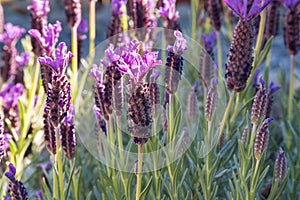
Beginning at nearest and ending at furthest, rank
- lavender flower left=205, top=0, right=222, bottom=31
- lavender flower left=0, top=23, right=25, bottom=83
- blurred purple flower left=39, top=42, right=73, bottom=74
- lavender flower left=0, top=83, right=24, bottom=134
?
blurred purple flower left=39, top=42, right=73, bottom=74, lavender flower left=0, top=83, right=24, bottom=134, lavender flower left=205, top=0, right=222, bottom=31, lavender flower left=0, top=23, right=25, bottom=83

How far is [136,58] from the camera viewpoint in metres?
1.01

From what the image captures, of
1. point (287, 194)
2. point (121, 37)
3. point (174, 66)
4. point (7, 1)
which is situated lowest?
point (287, 194)

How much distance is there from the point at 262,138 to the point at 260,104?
99 mm

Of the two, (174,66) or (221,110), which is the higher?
(174,66)

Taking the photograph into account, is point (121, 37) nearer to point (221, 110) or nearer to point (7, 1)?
point (221, 110)

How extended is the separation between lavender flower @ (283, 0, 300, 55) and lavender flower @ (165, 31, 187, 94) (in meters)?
0.46

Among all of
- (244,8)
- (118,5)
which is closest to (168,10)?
(118,5)

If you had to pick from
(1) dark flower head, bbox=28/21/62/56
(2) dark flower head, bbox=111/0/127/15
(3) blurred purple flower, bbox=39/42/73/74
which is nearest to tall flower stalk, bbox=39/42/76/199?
(3) blurred purple flower, bbox=39/42/73/74

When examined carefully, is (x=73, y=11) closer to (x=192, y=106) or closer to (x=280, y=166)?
(x=192, y=106)

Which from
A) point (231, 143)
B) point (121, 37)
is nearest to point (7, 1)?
point (121, 37)

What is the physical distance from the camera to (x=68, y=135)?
1276 millimetres

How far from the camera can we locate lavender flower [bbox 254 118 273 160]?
1178 millimetres

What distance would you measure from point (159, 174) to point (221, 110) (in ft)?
1.75

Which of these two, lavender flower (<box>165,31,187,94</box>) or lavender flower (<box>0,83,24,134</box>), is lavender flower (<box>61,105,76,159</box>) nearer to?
lavender flower (<box>165,31,187,94</box>)
